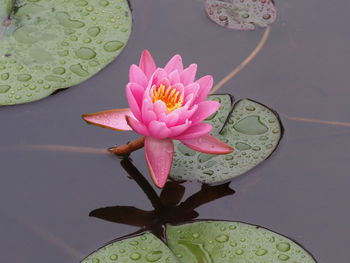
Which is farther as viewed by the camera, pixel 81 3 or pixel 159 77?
pixel 81 3

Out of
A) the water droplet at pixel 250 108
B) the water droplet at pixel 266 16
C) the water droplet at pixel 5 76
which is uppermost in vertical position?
the water droplet at pixel 266 16

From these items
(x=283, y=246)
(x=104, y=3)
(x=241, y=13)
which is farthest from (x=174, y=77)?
(x=241, y=13)

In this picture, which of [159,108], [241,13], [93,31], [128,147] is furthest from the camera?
[241,13]

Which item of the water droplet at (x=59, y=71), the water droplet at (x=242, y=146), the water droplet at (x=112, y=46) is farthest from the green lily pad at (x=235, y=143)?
the water droplet at (x=59, y=71)

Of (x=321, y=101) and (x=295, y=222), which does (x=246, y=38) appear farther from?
(x=295, y=222)

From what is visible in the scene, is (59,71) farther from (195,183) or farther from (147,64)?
(195,183)

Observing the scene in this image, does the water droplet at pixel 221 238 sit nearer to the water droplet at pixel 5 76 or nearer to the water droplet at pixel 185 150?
the water droplet at pixel 185 150

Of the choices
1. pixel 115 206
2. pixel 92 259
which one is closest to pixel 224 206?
pixel 115 206
